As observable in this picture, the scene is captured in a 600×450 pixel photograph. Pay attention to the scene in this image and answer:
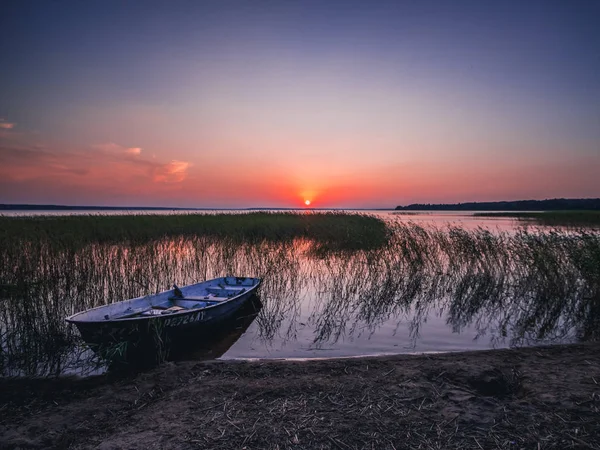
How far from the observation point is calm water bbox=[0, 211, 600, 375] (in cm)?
591

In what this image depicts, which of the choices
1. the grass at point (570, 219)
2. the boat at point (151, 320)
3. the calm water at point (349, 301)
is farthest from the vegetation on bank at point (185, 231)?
the grass at point (570, 219)

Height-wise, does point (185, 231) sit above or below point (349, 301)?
above

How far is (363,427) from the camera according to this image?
3.11 metres

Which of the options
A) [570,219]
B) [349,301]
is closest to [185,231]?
[349,301]

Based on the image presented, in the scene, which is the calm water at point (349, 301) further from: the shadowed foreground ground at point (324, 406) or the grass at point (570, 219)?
the grass at point (570, 219)

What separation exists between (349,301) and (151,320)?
471 centimetres

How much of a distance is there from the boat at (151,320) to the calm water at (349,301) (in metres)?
0.42

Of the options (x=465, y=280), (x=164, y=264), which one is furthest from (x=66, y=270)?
(x=465, y=280)

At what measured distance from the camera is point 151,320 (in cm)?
516

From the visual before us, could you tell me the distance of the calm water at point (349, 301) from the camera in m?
5.91

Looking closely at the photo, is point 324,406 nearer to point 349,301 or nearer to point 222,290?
point 349,301

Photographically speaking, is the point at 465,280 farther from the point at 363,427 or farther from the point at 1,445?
the point at 1,445

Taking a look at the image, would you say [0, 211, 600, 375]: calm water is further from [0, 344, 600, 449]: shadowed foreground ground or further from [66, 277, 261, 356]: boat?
[0, 344, 600, 449]: shadowed foreground ground

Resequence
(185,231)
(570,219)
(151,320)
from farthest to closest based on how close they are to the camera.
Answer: (570,219)
(185,231)
(151,320)
